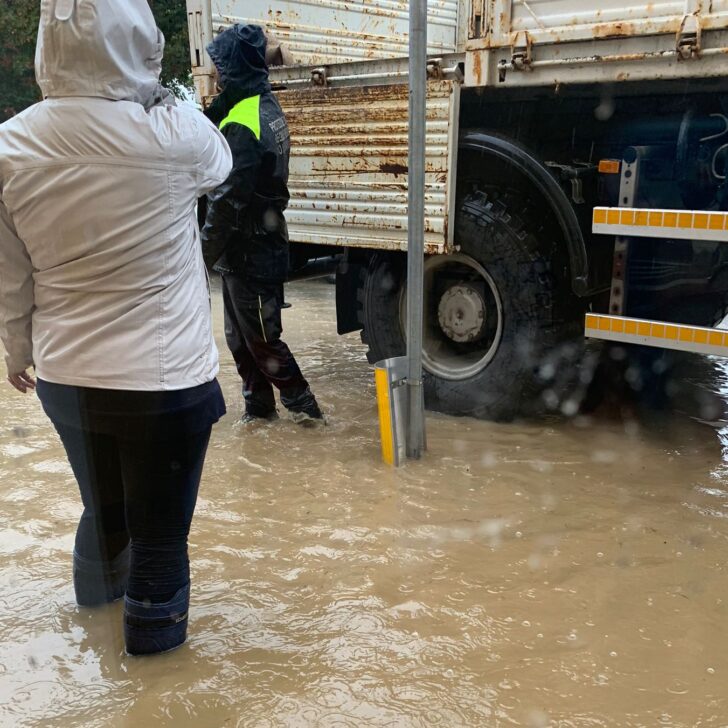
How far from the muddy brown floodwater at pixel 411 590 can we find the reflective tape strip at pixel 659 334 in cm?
60

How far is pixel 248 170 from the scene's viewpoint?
3.72 metres

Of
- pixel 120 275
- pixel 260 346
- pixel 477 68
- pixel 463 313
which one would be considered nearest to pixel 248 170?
pixel 260 346

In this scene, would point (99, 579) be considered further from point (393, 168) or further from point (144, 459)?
point (393, 168)

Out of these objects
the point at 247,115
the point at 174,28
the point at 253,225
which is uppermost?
the point at 174,28

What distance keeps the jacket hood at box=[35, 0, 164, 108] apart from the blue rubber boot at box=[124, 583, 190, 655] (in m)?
1.40

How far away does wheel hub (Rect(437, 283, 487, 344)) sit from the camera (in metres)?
4.28

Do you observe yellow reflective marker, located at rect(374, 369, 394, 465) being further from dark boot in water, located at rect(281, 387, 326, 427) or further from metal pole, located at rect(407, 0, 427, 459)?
dark boot in water, located at rect(281, 387, 326, 427)

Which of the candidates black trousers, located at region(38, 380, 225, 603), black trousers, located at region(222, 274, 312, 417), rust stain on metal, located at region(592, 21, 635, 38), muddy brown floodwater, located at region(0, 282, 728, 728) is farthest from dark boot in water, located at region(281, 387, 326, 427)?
rust stain on metal, located at region(592, 21, 635, 38)

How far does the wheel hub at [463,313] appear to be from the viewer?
14.0 ft

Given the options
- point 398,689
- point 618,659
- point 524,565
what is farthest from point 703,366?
point 398,689

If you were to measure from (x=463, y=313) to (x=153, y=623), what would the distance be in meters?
2.58

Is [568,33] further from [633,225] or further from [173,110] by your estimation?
[173,110]

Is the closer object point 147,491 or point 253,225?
point 147,491

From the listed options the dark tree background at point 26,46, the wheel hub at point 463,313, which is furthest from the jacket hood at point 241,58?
the dark tree background at point 26,46
